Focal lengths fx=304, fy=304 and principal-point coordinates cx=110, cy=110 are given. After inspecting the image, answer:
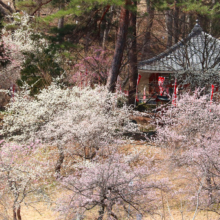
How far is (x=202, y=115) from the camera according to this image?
298 inches

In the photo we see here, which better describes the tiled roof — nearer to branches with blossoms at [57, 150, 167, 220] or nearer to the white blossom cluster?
the white blossom cluster

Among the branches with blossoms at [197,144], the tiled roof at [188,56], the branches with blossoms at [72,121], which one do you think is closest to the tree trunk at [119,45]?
the branches with blossoms at [72,121]

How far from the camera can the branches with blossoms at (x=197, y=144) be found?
5.97 metres

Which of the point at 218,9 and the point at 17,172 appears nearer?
the point at 17,172

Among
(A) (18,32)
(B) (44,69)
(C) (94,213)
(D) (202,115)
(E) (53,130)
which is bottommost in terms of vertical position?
(C) (94,213)

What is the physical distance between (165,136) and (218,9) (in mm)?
5347

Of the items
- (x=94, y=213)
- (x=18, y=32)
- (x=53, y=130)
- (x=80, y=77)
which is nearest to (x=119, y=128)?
(x=53, y=130)

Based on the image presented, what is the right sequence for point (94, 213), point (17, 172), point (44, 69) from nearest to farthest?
point (17, 172), point (94, 213), point (44, 69)

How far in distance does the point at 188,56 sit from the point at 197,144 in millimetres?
6505

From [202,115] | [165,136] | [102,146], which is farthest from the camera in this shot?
[165,136]

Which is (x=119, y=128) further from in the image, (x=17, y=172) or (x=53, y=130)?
(x=17, y=172)

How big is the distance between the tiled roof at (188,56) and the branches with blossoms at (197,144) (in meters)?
3.80

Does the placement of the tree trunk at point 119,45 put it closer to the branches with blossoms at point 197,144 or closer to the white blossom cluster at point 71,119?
the white blossom cluster at point 71,119

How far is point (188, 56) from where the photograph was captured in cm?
1250
